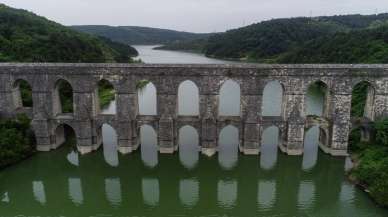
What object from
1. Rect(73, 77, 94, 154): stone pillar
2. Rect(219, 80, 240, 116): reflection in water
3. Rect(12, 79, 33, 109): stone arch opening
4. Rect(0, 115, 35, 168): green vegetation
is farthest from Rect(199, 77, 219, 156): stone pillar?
Rect(12, 79, 33, 109): stone arch opening

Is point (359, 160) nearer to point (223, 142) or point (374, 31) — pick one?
point (223, 142)

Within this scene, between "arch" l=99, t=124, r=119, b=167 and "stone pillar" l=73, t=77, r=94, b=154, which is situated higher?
"stone pillar" l=73, t=77, r=94, b=154

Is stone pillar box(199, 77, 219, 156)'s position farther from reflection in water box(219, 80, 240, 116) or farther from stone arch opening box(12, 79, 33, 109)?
stone arch opening box(12, 79, 33, 109)

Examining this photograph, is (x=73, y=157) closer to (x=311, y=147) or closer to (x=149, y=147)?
(x=149, y=147)

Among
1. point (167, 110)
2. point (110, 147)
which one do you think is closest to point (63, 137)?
point (110, 147)

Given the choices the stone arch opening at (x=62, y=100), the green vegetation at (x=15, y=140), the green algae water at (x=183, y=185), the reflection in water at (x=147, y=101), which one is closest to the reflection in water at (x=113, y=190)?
the green algae water at (x=183, y=185)

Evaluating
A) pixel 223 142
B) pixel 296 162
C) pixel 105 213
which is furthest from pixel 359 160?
pixel 105 213

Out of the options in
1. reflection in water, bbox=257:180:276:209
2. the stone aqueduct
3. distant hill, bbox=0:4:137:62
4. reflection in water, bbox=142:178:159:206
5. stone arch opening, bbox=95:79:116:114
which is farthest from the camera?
stone arch opening, bbox=95:79:116:114
